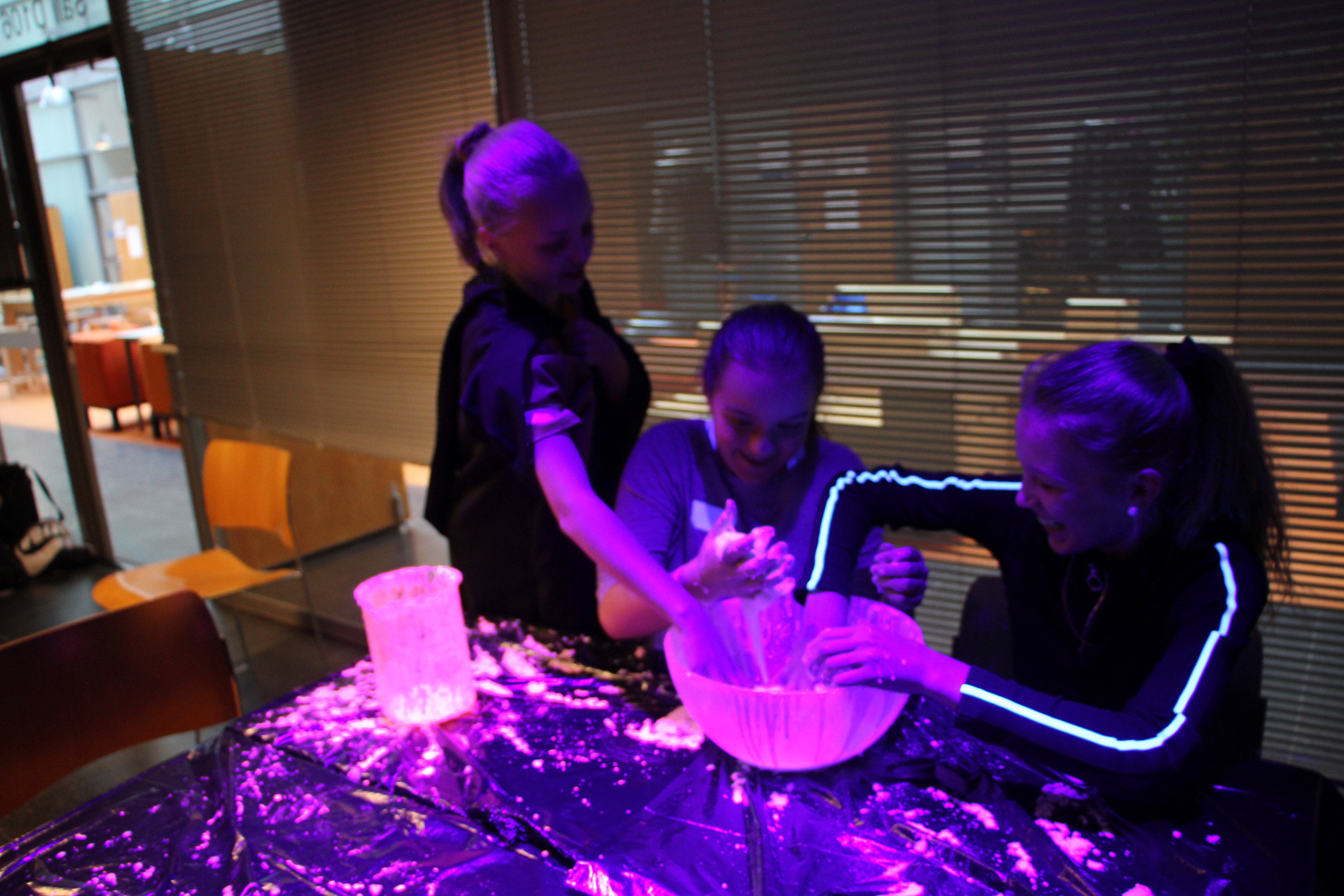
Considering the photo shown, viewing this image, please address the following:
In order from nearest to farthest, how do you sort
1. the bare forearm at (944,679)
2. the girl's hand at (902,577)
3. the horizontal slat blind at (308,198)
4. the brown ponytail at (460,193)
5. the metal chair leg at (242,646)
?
the bare forearm at (944,679) < the girl's hand at (902,577) < the brown ponytail at (460,193) < the horizontal slat blind at (308,198) < the metal chair leg at (242,646)

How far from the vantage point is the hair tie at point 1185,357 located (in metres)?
1.07

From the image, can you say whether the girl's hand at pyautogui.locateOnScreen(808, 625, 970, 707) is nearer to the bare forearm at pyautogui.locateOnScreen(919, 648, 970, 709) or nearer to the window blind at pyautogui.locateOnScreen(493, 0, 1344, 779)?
the bare forearm at pyautogui.locateOnScreen(919, 648, 970, 709)

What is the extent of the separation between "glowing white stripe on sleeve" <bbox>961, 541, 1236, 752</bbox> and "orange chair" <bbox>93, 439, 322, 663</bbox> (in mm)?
2332

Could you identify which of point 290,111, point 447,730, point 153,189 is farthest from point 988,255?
point 153,189

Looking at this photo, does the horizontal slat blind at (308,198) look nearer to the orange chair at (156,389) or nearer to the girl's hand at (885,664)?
the girl's hand at (885,664)

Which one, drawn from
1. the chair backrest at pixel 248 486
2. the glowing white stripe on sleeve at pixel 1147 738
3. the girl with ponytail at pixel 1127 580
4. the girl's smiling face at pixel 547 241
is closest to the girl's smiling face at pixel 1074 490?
the girl with ponytail at pixel 1127 580

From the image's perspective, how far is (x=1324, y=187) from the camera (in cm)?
147

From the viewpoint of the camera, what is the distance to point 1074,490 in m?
1.02

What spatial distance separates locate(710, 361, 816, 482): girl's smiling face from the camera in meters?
1.26

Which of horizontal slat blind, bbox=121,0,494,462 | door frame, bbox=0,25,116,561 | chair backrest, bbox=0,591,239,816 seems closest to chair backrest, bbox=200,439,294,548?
horizontal slat blind, bbox=121,0,494,462

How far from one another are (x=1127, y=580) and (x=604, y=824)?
29.3 inches

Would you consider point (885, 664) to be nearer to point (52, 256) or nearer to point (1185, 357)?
point (1185, 357)

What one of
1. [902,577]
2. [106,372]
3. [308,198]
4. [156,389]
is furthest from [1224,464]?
[106,372]

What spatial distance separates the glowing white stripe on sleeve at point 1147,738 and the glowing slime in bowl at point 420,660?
2.15ft
